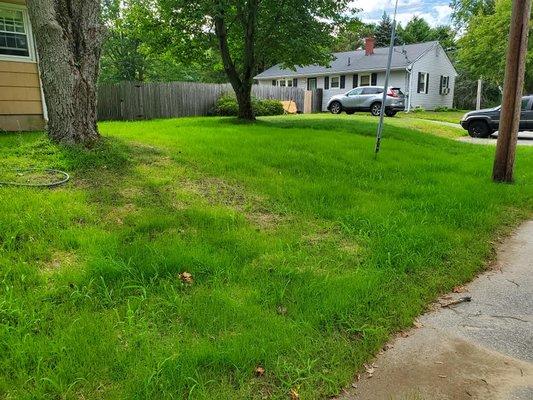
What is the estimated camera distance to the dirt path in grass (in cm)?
236

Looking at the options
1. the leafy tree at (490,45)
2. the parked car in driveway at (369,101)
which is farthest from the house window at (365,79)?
the parked car in driveway at (369,101)

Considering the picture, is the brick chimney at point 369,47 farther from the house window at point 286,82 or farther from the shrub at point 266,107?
the shrub at point 266,107

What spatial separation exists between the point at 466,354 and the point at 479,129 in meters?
15.0

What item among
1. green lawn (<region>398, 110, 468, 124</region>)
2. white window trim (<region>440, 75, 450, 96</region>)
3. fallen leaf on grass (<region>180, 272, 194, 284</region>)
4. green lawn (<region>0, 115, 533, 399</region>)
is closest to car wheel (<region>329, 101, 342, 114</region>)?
green lawn (<region>398, 110, 468, 124</region>)

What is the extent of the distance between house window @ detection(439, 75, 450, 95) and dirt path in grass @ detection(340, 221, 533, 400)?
32.8 metres

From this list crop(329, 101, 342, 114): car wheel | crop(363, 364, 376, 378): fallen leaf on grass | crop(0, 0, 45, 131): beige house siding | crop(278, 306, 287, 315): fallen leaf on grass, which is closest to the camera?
crop(363, 364, 376, 378): fallen leaf on grass

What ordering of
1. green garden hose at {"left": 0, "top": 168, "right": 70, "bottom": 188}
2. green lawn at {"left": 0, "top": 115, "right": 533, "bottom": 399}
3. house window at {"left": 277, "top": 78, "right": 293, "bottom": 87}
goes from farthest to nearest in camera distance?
1. house window at {"left": 277, "top": 78, "right": 293, "bottom": 87}
2. green garden hose at {"left": 0, "top": 168, "right": 70, "bottom": 188}
3. green lawn at {"left": 0, "top": 115, "right": 533, "bottom": 399}

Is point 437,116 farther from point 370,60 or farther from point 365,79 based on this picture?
point 370,60

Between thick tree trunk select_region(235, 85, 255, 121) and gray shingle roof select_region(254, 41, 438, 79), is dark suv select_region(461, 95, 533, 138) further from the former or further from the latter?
gray shingle roof select_region(254, 41, 438, 79)

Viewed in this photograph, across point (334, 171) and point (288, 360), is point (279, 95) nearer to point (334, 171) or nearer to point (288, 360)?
point (334, 171)

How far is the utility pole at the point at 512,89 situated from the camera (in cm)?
664

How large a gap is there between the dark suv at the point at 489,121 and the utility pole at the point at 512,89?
30.6ft

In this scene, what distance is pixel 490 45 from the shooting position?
27.9 metres

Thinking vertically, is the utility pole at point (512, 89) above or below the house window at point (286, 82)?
below
